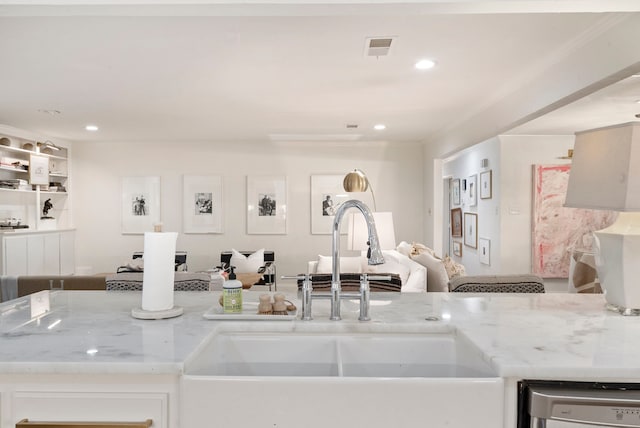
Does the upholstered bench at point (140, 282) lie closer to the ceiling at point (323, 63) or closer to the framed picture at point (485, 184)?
the ceiling at point (323, 63)

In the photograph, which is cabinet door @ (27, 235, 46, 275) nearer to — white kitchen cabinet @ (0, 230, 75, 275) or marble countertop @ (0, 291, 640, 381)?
white kitchen cabinet @ (0, 230, 75, 275)

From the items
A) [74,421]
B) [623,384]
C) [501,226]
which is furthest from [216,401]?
[501,226]

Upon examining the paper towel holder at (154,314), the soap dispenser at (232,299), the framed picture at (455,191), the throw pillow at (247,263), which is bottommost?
the throw pillow at (247,263)

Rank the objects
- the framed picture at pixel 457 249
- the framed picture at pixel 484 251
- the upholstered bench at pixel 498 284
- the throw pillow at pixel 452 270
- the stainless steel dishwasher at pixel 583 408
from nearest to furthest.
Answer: the stainless steel dishwasher at pixel 583 408, the upholstered bench at pixel 498 284, the throw pillow at pixel 452 270, the framed picture at pixel 484 251, the framed picture at pixel 457 249

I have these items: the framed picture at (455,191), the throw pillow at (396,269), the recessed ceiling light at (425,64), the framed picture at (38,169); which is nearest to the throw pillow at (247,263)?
the throw pillow at (396,269)

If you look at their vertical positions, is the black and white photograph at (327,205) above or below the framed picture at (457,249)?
above

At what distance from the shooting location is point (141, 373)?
1.17 meters

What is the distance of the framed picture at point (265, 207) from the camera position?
7.59 metres

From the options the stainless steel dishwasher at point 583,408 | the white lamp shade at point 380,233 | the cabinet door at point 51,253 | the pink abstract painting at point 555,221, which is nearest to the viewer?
the stainless steel dishwasher at point 583,408

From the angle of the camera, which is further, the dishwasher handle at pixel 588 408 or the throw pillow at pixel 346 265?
the throw pillow at pixel 346 265

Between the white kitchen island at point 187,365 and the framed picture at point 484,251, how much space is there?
4565 mm

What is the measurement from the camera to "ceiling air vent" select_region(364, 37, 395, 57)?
118 inches

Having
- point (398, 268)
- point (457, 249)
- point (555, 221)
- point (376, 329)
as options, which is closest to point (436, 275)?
point (398, 268)

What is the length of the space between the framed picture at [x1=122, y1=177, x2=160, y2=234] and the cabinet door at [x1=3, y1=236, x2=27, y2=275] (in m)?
1.79
